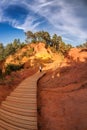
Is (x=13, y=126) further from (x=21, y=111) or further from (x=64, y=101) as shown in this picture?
(x=64, y=101)

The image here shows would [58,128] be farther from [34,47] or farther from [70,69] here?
[34,47]

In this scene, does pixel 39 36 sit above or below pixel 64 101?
above

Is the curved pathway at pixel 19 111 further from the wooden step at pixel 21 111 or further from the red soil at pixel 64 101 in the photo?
the red soil at pixel 64 101

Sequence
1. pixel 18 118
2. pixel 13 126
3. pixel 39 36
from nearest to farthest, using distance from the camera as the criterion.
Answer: pixel 13 126, pixel 18 118, pixel 39 36

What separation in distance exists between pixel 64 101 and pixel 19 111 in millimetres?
3519

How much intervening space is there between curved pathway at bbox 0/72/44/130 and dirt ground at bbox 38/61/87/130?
63cm

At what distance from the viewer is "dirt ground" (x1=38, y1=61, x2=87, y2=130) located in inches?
437

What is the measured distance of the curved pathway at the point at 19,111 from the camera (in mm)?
10659

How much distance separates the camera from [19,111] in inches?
490

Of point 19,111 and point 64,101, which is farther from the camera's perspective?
point 64,101

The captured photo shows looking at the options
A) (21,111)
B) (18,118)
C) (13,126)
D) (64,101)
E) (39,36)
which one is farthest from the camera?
(39,36)

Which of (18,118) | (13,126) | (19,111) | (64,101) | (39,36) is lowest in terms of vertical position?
(13,126)

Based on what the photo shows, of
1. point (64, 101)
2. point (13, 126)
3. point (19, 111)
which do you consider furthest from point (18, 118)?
point (64, 101)

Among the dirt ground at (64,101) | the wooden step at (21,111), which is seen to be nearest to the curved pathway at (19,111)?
→ the wooden step at (21,111)
